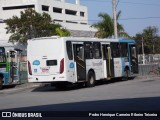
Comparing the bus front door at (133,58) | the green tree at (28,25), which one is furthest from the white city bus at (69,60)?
the green tree at (28,25)

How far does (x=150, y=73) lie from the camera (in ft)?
117

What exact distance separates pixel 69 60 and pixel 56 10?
8885 centimetres

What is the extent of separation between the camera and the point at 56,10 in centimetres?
11119

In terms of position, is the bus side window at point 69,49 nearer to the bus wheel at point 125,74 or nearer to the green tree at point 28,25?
the bus wheel at point 125,74

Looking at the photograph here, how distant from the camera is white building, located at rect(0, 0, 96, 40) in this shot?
100838mm

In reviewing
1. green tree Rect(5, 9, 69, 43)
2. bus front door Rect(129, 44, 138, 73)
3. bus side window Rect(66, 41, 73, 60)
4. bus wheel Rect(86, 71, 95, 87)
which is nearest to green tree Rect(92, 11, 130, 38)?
green tree Rect(5, 9, 69, 43)

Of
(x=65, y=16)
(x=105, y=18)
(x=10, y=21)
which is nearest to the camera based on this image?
(x=105, y=18)

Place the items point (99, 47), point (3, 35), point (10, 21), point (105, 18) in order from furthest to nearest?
point (3, 35) < point (10, 21) < point (105, 18) < point (99, 47)

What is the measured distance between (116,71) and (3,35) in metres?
63.6

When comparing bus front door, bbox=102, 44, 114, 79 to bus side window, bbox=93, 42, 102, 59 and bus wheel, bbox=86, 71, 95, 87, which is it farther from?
bus wheel, bbox=86, 71, 95, 87

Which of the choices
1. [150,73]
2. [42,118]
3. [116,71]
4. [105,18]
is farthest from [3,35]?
[42,118]

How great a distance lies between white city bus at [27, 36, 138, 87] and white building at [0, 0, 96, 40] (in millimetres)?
68173

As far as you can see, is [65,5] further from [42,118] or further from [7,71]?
[42,118]

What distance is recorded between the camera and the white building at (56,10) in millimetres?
100838
